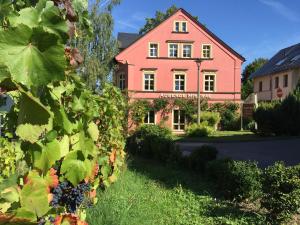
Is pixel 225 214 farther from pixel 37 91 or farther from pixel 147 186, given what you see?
pixel 37 91

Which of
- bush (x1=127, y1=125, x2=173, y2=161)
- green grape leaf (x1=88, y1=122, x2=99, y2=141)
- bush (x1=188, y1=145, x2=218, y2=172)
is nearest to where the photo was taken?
green grape leaf (x1=88, y1=122, x2=99, y2=141)

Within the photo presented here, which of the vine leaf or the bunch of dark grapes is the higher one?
the vine leaf

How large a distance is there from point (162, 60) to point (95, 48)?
5.33 m

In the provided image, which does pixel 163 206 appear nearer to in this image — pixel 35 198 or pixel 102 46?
pixel 35 198

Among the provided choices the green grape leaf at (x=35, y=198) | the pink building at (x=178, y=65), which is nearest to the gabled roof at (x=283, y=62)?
the pink building at (x=178, y=65)

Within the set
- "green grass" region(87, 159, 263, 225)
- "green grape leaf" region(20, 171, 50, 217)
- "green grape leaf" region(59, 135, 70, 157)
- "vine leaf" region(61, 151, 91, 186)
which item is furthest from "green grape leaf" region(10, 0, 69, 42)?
"green grass" region(87, 159, 263, 225)

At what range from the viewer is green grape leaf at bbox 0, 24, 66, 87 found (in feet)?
3.24

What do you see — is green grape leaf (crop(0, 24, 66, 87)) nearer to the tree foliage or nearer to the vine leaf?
the tree foliage

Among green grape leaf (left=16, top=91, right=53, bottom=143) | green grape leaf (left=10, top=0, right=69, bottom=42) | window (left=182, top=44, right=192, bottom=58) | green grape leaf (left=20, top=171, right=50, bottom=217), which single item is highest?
window (left=182, top=44, right=192, bottom=58)

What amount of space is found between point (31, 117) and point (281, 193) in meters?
5.52

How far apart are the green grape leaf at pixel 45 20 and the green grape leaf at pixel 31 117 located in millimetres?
165

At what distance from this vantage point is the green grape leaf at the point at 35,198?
4.75 feet

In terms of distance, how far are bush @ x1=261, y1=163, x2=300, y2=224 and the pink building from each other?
1190 inches

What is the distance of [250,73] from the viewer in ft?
231
